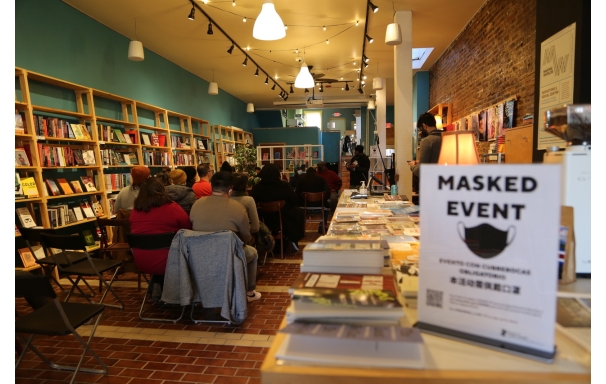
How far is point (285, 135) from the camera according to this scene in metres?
16.2

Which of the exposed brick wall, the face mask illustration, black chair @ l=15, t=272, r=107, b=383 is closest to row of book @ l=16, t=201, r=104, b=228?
black chair @ l=15, t=272, r=107, b=383

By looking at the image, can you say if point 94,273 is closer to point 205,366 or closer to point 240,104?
point 205,366

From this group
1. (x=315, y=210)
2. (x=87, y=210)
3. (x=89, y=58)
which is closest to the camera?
(x=87, y=210)

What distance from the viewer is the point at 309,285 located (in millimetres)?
1122

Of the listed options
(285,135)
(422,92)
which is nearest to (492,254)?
(422,92)

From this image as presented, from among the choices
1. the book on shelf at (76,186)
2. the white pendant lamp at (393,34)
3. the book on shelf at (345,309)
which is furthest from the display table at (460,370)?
the book on shelf at (76,186)

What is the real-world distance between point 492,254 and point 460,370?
29 cm

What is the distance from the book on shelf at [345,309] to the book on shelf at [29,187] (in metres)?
Answer: 4.75

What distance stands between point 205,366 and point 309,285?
202 cm

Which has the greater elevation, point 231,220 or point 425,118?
point 425,118

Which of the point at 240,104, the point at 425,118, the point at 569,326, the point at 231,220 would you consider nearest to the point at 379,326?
the point at 569,326

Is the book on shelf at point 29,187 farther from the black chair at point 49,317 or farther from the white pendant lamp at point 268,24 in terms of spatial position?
the white pendant lamp at point 268,24

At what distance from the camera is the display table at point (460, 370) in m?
0.84

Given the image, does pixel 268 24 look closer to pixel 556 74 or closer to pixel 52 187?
pixel 556 74
